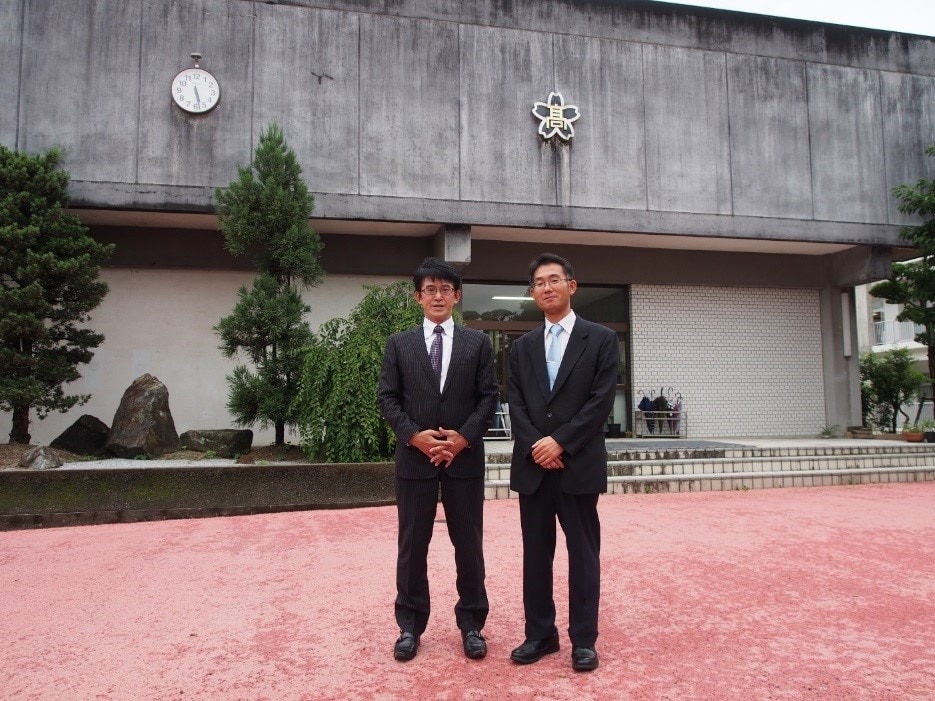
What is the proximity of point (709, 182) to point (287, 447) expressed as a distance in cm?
794

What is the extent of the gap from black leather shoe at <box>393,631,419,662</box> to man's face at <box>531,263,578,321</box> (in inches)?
58.2

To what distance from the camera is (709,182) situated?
11.1 meters

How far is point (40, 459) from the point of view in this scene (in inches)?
260

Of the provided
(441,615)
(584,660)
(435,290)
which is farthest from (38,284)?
(584,660)

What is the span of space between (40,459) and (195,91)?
217 inches

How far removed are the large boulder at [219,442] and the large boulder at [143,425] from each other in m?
0.17

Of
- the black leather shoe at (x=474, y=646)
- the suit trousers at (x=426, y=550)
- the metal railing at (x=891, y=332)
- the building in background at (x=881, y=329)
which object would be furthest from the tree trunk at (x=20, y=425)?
the metal railing at (x=891, y=332)

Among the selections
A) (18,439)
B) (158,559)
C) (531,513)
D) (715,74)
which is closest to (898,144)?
(715,74)

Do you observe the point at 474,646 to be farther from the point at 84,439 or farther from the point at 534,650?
the point at 84,439

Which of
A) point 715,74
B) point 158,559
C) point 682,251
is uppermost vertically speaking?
point 715,74

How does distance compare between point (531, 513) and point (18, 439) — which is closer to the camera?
point (531, 513)

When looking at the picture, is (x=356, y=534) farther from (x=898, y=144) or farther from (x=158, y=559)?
(x=898, y=144)

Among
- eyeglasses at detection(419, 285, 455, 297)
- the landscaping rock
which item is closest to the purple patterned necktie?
eyeglasses at detection(419, 285, 455, 297)

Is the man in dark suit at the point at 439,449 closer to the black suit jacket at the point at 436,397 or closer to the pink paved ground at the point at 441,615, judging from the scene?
the black suit jacket at the point at 436,397
